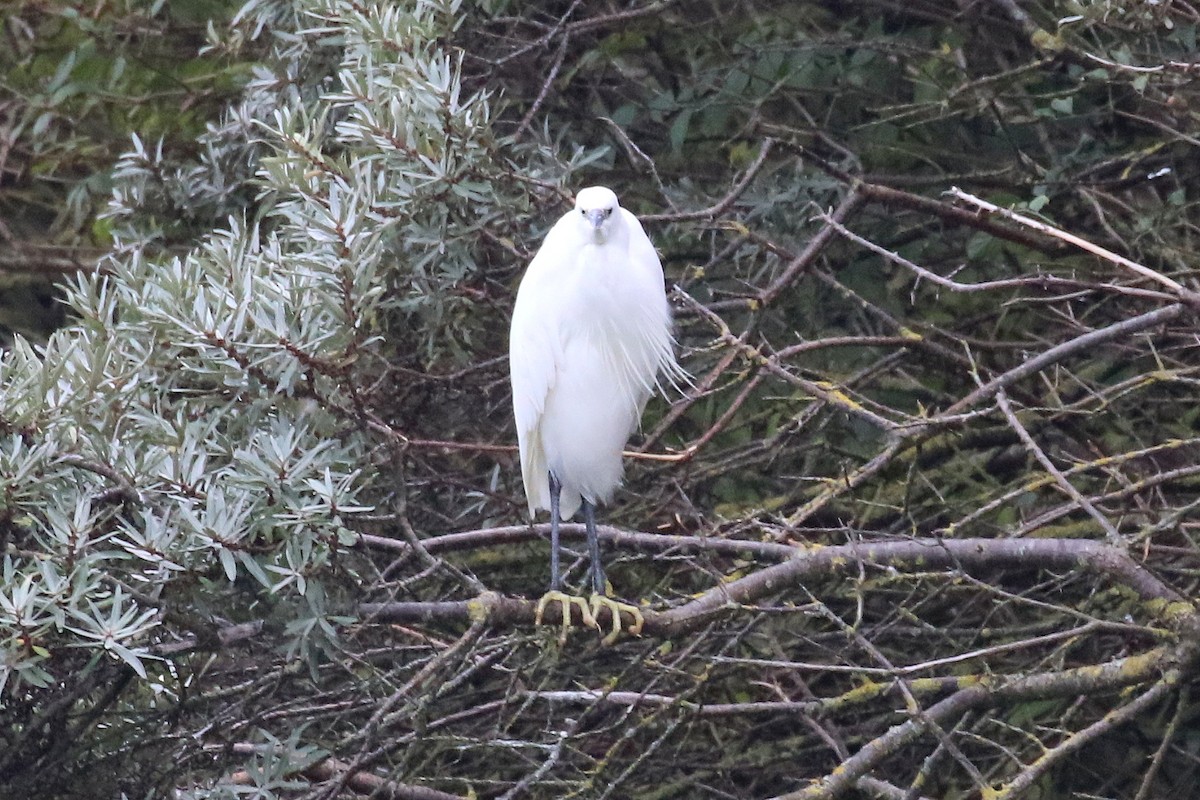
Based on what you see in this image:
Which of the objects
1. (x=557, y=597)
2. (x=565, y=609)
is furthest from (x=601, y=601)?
(x=565, y=609)

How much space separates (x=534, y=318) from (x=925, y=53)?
3.12 ft

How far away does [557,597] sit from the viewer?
2203 millimetres

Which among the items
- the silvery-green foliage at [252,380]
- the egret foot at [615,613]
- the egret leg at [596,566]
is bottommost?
the egret leg at [596,566]

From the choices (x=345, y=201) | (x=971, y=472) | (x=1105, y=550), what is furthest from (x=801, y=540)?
(x=345, y=201)

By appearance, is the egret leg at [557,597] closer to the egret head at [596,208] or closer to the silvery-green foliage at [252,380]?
the silvery-green foliage at [252,380]

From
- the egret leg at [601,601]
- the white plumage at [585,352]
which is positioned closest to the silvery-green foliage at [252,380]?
the white plumage at [585,352]

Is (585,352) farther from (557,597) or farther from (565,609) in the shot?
(565,609)

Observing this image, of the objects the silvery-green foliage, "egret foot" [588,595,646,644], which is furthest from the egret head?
"egret foot" [588,595,646,644]

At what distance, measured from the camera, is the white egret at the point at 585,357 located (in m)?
2.56

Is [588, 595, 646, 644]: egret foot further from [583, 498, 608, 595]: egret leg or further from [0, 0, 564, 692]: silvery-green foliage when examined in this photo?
[0, 0, 564, 692]: silvery-green foliage

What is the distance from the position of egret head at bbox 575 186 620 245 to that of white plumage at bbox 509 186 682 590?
2 cm

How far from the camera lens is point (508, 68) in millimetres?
2945

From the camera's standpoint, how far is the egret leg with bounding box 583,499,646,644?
2078 millimetres

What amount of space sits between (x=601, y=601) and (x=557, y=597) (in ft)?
0.23
